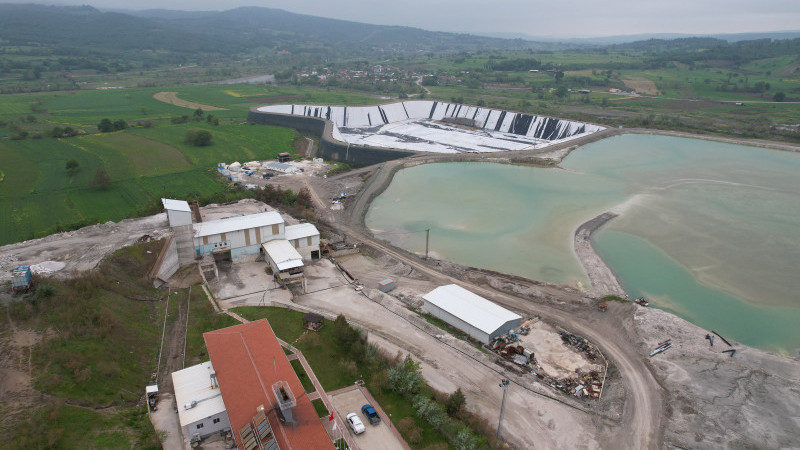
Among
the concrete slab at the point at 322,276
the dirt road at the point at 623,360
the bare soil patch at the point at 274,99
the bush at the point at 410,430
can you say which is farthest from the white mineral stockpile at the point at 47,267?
the bare soil patch at the point at 274,99

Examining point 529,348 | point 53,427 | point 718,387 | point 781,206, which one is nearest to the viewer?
point 53,427

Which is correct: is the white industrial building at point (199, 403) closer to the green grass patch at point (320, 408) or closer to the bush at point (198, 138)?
the green grass patch at point (320, 408)

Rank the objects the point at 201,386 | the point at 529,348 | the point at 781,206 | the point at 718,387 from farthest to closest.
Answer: the point at 781,206 < the point at 529,348 < the point at 718,387 < the point at 201,386

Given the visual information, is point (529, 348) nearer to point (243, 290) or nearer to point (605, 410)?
point (605, 410)

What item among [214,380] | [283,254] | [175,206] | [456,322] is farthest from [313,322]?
[175,206]

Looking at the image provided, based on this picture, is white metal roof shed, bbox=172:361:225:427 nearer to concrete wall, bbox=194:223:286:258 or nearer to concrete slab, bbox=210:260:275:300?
concrete slab, bbox=210:260:275:300

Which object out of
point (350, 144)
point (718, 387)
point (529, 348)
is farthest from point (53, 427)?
point (350, 144)

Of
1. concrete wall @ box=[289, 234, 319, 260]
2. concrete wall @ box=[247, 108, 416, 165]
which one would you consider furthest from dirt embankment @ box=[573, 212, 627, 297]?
concrete wall @ box=[247, 108, 416, 165]
